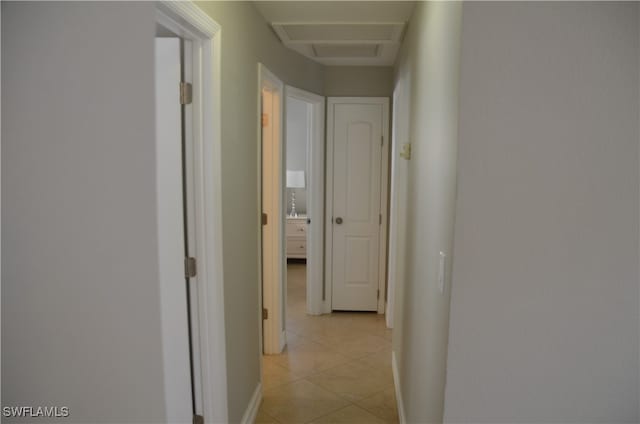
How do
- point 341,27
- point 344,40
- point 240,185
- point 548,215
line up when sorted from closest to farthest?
point 548,215
point 240,185
point 341,27
point 344,40

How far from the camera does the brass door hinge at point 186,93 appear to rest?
57.1 inches

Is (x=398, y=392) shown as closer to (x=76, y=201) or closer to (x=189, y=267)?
(x=189, y=267)

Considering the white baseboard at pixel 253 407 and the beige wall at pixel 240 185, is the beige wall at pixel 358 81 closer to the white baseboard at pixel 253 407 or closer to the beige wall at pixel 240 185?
the beige wall at pixel 240 185

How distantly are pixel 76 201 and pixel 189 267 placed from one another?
1.10m

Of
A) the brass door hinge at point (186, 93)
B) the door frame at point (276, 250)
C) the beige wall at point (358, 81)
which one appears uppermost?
the beige wall at point (358, 81)

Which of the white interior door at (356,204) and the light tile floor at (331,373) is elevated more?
the white interior door at (356,204)

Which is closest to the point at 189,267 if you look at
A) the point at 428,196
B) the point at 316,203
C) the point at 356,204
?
the point at 428,196

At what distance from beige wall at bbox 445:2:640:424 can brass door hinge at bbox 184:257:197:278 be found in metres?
1.03

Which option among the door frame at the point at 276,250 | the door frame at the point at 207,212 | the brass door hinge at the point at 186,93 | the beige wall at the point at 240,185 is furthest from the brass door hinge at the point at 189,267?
the door frame at the point at 276,250

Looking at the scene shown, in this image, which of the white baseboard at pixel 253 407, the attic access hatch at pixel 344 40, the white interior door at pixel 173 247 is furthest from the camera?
the attic access hatch at pixel 344 40

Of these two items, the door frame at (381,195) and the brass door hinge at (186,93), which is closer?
the brass door hinge at (186,93)

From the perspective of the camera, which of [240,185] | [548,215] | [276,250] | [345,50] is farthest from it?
[345,50]

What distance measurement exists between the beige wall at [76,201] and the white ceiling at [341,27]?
1.75m

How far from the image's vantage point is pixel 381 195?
3.60 meters
